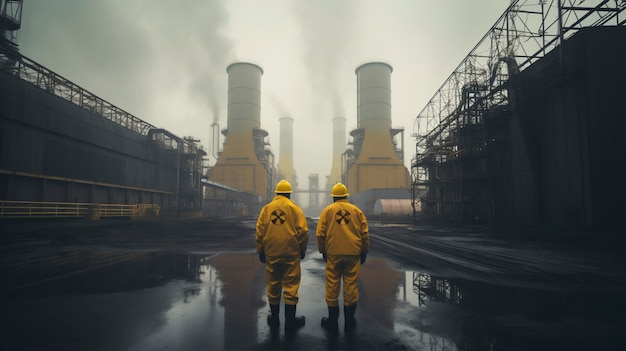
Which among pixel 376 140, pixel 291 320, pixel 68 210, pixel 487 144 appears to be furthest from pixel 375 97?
pixel 291 320

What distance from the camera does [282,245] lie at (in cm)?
337

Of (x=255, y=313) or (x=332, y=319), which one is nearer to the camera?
(x=332, y=319)

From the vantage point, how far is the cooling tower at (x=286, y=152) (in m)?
81.4

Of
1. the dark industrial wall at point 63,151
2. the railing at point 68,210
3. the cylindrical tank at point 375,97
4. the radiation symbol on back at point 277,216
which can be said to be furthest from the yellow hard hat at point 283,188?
the cylindrical tank at point 375,97

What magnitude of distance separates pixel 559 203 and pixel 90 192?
28939mm

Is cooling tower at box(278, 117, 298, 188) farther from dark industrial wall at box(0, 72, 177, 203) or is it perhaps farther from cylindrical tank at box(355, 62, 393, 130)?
dark industrial wall at box(0, 72, 177, 203)

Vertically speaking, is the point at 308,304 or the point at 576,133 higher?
the point at 576,133

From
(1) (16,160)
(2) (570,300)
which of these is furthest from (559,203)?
(1) (16,160)

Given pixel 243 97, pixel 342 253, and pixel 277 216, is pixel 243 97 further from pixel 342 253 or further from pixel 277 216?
pixel 342 253

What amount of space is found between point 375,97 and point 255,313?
151 ft

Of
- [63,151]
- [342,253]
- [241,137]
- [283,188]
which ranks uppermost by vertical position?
[241,137]

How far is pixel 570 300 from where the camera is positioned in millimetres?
4348

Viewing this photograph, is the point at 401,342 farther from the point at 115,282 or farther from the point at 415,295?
the point at 115,282

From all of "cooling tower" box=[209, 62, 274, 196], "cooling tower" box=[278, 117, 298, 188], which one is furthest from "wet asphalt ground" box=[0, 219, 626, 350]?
"cooling tower" box=[278, 117, 298, 188]
